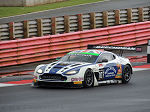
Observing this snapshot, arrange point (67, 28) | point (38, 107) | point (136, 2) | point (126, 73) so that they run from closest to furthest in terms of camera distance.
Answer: point (38, 107)
point (126, 73)
point (67, 28)
point (136, 2)

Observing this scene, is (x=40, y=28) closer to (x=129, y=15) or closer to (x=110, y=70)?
(x=129, y=15)

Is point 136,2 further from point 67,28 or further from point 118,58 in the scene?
point 118,58

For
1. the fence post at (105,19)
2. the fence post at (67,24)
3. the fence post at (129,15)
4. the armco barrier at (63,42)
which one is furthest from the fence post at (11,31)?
the fence post at (129,15)

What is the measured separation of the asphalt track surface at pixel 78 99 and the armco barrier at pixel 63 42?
550 centimetres

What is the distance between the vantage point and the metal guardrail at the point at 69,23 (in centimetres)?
2537

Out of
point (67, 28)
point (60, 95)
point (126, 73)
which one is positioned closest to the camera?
point (60, 95)

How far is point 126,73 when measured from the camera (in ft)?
61.3

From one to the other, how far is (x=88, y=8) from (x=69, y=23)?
322 inches

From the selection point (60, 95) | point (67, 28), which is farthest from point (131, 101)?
point (67, 28)

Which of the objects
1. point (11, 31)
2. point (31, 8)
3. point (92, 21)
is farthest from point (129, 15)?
point (31, 8)

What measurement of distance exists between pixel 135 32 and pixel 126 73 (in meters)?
9.49

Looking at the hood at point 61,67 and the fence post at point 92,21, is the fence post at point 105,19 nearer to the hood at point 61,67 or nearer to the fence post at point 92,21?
the fence post at point 92,21

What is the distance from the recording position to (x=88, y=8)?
35.3 m

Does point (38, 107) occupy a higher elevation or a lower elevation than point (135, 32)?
lower
